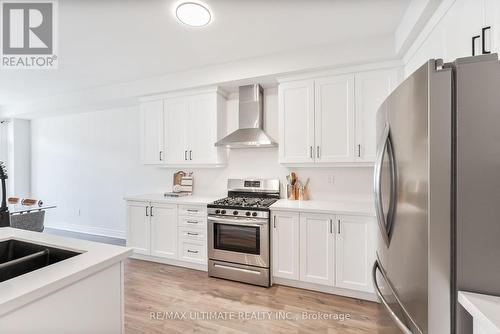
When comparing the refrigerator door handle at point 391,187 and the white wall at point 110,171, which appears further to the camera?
the white wall at point 110,171

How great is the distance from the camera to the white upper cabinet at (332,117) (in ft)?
8.36

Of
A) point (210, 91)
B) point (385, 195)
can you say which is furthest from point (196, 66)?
Answer: point (385, 195)

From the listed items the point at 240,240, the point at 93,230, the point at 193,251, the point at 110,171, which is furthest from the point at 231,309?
the point at 93,230

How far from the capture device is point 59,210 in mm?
5152

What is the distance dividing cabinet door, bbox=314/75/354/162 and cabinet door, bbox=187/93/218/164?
4.69 ft

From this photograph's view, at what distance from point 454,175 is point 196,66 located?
315cm

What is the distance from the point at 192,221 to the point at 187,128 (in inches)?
54.2

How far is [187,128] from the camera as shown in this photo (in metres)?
3.44

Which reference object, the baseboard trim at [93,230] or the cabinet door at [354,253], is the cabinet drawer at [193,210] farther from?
the baseboard trim at [93,230]

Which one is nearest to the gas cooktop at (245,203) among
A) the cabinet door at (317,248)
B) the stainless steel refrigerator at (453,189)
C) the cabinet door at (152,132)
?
the cabinet door at (317,248)

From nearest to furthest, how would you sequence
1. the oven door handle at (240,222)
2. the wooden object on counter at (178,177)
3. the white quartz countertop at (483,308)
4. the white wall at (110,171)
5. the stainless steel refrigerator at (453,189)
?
1. the white quartz countertop at (483,308)
2. the stainless steel refrigerator at (453,189)
3. the oven door handle at (240,222)
4. the white wall at (110,171)
5. the wooden object on counter at (178,177)

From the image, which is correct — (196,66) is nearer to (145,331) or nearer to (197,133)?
(197,133)

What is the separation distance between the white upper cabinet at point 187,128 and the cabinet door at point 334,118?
140 cm

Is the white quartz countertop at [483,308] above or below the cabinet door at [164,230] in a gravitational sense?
above
